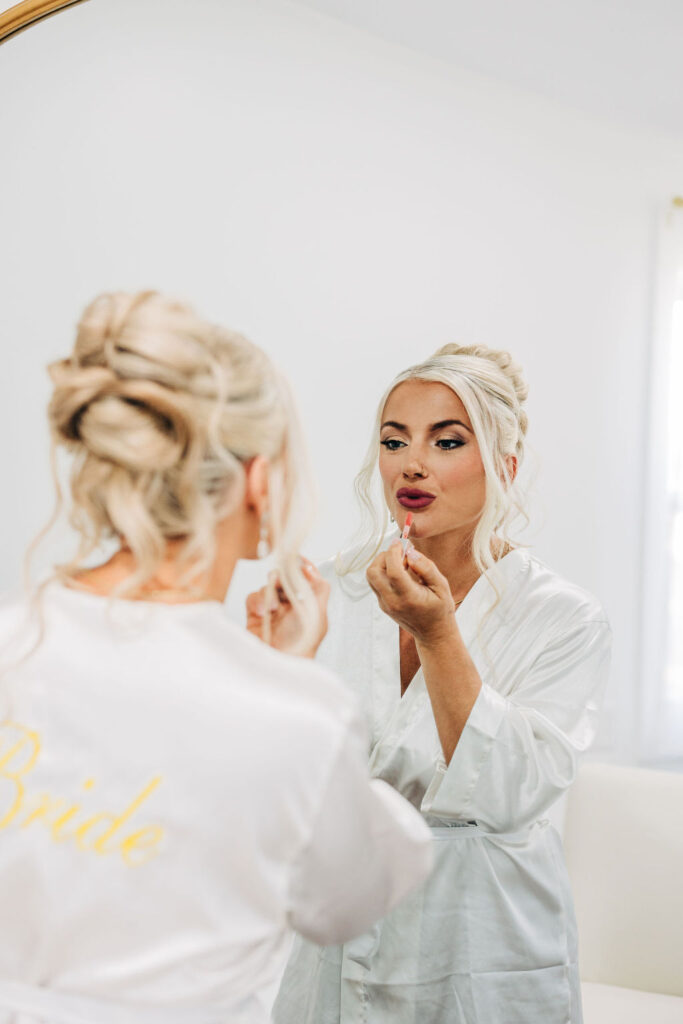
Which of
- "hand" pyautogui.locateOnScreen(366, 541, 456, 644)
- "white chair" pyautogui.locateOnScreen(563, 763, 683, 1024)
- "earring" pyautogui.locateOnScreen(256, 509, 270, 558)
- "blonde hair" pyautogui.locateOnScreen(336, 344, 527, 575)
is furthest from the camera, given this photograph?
"white chair" pyautogui.locateOnScreen(563, 763, 683, 1024)

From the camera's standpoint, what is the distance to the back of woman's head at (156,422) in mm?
735

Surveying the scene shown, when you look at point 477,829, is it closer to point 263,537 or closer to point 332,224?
point 263,537

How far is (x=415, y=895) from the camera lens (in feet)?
3.67

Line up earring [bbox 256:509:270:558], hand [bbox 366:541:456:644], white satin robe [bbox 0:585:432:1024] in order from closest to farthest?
white satin robe [bbox 0:585:432:1024] → earring [bbox 256:509:270:558] → hand [bbox 366:541:456:644]

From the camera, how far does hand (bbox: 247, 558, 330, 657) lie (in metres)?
0.94

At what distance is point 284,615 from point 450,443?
0.32 metres

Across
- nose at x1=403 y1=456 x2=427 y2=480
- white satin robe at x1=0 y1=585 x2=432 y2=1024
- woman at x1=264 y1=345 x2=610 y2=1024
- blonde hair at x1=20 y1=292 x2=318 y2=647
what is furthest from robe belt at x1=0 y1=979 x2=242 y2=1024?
nose at x1=403 y1=456 x2=427 y2=480

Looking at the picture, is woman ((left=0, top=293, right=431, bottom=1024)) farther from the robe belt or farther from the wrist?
the wrist

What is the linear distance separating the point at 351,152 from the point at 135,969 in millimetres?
1050

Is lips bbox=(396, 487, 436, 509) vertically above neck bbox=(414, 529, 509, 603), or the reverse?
lips bbox=(396, 487, 436, 509)

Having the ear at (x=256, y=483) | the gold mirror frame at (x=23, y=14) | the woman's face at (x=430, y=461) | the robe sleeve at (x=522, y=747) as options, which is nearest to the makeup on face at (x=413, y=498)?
the woman's face at (x=430, y=461)

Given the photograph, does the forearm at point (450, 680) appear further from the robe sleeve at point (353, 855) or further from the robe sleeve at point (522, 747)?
the robe sleeve at point (353, 855)

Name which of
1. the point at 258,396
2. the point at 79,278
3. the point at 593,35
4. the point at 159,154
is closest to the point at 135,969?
the point at 258,396

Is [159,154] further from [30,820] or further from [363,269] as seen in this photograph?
[30,820]
